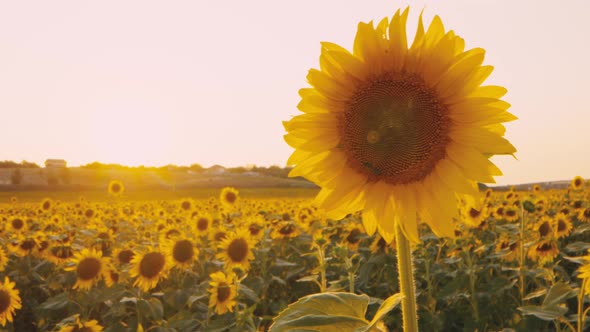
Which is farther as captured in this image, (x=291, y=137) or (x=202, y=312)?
(x=202, y=312)

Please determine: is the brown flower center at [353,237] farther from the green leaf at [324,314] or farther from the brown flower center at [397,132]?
the green leaf at [324,314]

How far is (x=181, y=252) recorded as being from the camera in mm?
5945

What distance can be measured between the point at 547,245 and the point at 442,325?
1849mm

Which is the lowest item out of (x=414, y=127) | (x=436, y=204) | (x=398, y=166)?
(x=436, y=204)

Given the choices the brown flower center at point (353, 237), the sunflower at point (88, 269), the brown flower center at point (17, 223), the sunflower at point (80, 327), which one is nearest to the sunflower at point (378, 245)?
the brown flower center at point (353, 237)

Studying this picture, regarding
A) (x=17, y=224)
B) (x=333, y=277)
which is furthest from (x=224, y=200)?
(x=333, y=277)

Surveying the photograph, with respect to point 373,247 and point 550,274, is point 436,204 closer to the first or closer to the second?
point 550,274

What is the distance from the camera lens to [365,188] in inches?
73.0

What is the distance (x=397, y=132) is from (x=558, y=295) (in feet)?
6.21

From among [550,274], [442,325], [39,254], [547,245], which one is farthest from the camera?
[39,254]

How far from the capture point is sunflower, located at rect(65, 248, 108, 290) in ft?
18.3

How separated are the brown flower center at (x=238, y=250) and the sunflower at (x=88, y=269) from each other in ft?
4.85

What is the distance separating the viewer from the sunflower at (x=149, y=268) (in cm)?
520

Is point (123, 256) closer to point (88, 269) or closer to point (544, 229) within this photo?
point (88, 269)
